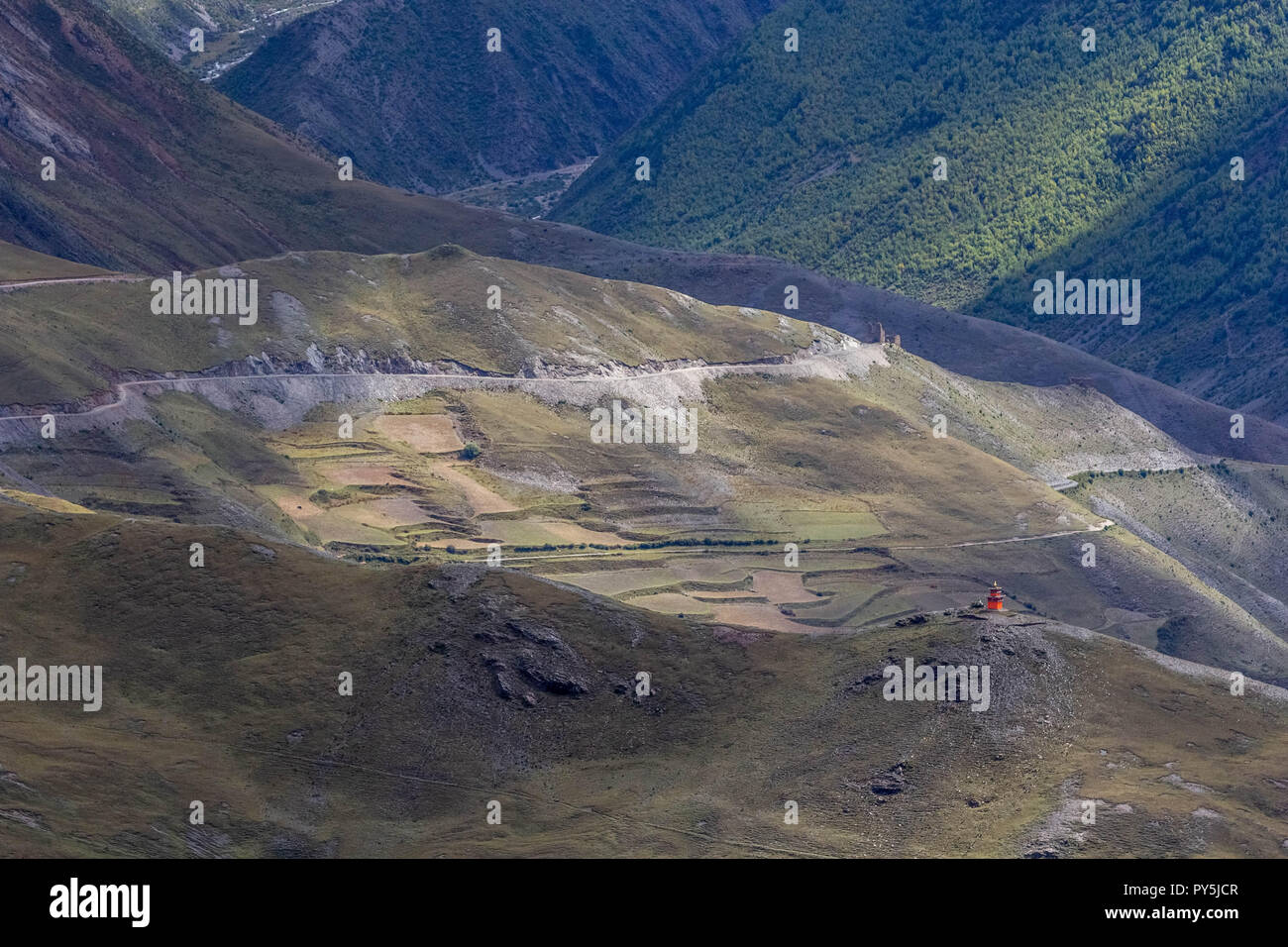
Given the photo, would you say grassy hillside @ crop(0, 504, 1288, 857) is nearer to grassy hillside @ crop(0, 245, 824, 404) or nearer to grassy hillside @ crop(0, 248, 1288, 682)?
grassy hillside @ crop(0, 248, 1288, 682)

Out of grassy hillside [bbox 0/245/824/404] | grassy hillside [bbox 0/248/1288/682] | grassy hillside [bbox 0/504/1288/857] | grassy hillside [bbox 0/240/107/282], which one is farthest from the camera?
grassy hillside [bbox 0/240/107/282]

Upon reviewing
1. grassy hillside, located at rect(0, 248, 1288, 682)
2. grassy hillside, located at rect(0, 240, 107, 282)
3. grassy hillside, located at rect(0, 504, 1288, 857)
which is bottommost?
grassy hillside, located at rect(0, 504, 1288, 857)

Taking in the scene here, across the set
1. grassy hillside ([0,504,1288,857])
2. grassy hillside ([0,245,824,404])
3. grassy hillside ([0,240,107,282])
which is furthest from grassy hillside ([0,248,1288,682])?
grassy hillside ([0,504,1288,857])

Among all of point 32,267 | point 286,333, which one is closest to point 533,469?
point 286,333

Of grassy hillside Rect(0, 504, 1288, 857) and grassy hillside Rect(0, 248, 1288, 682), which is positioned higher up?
grassy hillside Rect(0, 248, 1288, 682)

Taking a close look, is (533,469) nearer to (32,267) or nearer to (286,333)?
(286,333)

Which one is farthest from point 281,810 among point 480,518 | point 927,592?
point 927,592

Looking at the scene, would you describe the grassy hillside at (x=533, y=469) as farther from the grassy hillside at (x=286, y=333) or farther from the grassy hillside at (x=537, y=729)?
the grassy hillside at (x=537, y=729)

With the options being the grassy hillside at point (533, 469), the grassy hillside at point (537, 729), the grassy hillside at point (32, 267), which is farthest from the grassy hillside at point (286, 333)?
the grassy hillside at point (537, 729)

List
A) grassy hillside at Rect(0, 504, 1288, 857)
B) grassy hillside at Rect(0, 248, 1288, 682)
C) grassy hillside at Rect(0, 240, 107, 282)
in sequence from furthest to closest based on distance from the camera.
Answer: grassy hillside at Rect(0, 240, 107, 282), grassy hillside at Rect(0, 248, 1288, 682), grassy hillside at Rect(0, 504, 1288, 857)

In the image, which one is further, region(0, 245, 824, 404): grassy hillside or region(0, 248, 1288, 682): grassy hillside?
region(0, 245, 824, 404): grassy hillside
